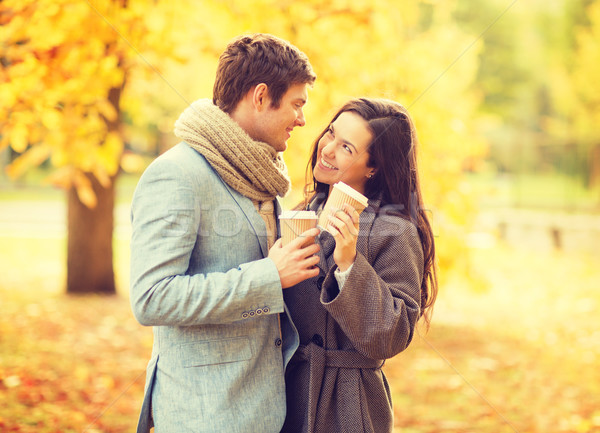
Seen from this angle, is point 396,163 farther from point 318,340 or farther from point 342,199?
point 318,340

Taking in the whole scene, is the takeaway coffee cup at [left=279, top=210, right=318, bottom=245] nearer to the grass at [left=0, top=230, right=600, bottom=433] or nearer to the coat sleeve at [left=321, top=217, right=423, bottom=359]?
the coat sleeve at [left=321, top=217, right=423, bottom=359]

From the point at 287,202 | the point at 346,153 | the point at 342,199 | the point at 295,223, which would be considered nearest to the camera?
the point at 295,223

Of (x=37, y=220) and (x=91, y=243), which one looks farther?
(x=37, y=220)

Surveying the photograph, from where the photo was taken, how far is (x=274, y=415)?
84.2 inches

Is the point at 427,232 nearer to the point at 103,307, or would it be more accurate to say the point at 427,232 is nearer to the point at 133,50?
the point at 133,50

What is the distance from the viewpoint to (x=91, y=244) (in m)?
7.88

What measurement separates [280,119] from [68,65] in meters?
2.68

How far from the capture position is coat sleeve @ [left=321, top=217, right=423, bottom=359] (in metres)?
2.08

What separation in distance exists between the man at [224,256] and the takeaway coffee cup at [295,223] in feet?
0.13

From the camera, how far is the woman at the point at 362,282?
209cm

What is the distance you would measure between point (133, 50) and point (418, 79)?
9.19 feet

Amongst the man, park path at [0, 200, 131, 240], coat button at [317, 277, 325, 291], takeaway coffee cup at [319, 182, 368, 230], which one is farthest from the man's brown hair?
park path at [0, 200, 131, 240]

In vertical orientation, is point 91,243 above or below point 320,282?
below

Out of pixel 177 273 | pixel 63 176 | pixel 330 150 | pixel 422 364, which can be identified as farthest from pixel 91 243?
pixel 177 273
